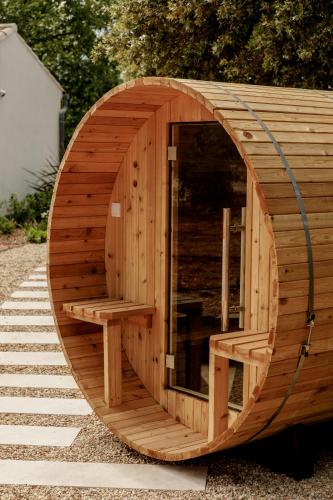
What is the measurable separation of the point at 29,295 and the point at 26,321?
135 cm

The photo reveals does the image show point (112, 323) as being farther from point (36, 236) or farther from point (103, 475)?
point (36, 236)

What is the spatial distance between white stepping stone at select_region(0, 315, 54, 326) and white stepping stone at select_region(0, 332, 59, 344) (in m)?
0.40

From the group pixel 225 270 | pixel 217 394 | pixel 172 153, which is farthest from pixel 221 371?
pixel 172 153

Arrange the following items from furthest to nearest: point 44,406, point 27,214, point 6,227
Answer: point 27,214
point 6,227
point 44,406

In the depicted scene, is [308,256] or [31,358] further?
[31,358]

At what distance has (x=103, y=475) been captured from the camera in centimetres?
584

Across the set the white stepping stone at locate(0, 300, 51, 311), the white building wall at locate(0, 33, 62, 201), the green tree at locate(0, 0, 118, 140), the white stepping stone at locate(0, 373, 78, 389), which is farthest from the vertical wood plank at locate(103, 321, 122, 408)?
the green tree at locate(0, 0, 118, 140)

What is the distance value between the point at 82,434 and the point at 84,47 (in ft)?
84.5

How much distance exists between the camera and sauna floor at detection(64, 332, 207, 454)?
20.1 ft

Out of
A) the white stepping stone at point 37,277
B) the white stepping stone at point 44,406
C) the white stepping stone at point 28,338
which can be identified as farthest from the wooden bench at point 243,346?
the white stepping stone at point 37,277

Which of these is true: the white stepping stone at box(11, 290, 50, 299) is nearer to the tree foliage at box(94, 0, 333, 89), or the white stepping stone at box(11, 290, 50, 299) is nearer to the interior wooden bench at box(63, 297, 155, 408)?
the tree foliage at box(94, 0, 333, 89)

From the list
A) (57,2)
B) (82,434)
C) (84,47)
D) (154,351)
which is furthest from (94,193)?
(57,2)

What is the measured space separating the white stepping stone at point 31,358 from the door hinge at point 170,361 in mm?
2539

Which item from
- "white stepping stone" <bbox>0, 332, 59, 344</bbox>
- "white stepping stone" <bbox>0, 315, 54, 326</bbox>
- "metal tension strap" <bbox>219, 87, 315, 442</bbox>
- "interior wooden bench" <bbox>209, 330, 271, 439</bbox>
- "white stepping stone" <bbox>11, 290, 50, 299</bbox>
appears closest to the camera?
"metal tension strap" <bbox>219, 87, 315, 442</bbox>
